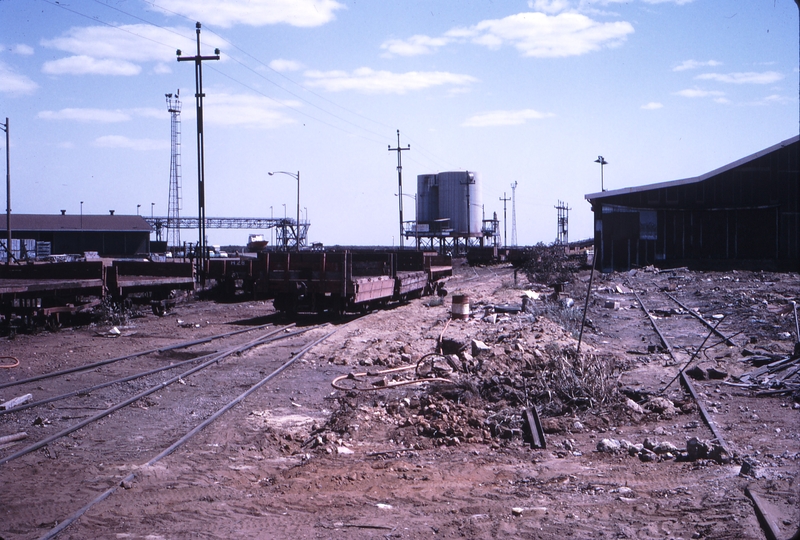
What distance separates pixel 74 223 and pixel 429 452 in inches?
2968

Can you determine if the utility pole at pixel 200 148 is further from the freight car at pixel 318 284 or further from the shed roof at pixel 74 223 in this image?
the shed roof at pixel 74 223

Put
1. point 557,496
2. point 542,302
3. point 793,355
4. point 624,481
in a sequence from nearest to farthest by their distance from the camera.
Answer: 1. point 557,496
2. point 624,481
3. point 793,355
4. point 542,302

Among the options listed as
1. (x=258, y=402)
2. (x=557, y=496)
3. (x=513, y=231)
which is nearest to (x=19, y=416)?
(x=258, y=402)

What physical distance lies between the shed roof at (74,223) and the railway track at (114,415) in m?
63.2

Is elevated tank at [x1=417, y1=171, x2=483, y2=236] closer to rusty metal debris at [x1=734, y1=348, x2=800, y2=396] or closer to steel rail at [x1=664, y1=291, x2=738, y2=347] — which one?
steel rail at [x1=664, y1=291, x2=738, y2=347]

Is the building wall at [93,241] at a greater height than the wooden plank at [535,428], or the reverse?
the building wall at [93,241]

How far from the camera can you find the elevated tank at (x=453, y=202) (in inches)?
2489

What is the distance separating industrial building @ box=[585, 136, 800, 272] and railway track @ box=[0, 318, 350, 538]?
90.9 ft

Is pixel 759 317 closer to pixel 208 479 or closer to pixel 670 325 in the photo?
pixel 670 325

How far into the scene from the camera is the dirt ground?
14.8ft

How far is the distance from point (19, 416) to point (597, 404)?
6.69 metres

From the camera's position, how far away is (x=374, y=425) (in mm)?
7242

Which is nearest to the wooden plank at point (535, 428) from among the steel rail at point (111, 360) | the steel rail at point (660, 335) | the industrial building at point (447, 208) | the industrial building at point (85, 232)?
the steel rail at point (660, 335)

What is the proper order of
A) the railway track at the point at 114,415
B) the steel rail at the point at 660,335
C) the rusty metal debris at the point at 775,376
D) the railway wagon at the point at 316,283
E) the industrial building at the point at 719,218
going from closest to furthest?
1. the railway track at the point at 114,415
2. the rusty metal debris at the point at 775,376
3. the steel rail at the point at 660,335
4. the railway wagon at the point at 316,283
5. the industrial building at the point at 719,218
